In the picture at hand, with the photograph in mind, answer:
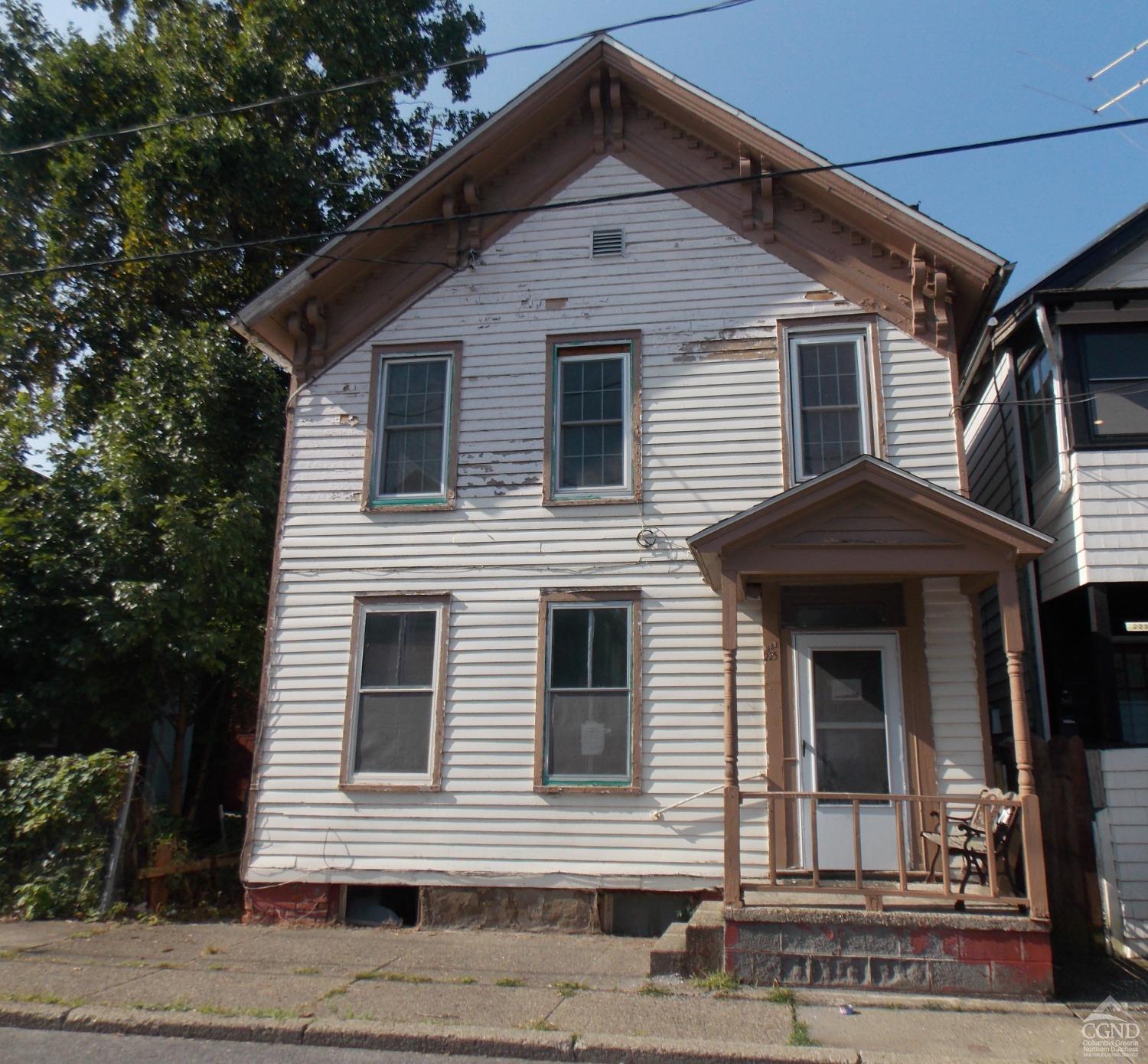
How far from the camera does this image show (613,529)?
10.2 m

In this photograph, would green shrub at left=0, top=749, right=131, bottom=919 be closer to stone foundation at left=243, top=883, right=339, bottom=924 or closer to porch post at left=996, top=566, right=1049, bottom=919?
stone foundation at left=243, top=883, right=339, bottom=924

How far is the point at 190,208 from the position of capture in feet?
53.7

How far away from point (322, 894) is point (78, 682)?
498cm

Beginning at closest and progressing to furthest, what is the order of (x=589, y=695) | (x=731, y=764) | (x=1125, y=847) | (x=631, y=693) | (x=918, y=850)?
(x=731, y=764), (x=1125, y=847), (x=918, y=850), (x=631, y=693), (x=589, y=695)

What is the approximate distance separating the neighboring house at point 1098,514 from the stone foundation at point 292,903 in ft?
23.9

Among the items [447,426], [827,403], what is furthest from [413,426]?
[827,403]

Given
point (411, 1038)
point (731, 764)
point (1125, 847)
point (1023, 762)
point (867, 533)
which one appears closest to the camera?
point (411, 1038)

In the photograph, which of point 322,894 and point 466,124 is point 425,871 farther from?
point 466,124

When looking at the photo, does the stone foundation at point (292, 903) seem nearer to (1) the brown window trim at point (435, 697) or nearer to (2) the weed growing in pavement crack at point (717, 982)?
(1) the brown window trim at point (435, 697)

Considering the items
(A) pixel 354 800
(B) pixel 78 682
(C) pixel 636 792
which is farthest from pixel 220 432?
(C) pixel 636 792

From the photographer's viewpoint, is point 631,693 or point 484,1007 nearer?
point 484,1007

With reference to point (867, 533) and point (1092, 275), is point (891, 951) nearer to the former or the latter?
point (867, 533)

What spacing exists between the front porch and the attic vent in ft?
13.0

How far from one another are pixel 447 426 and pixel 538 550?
1.80 meters
